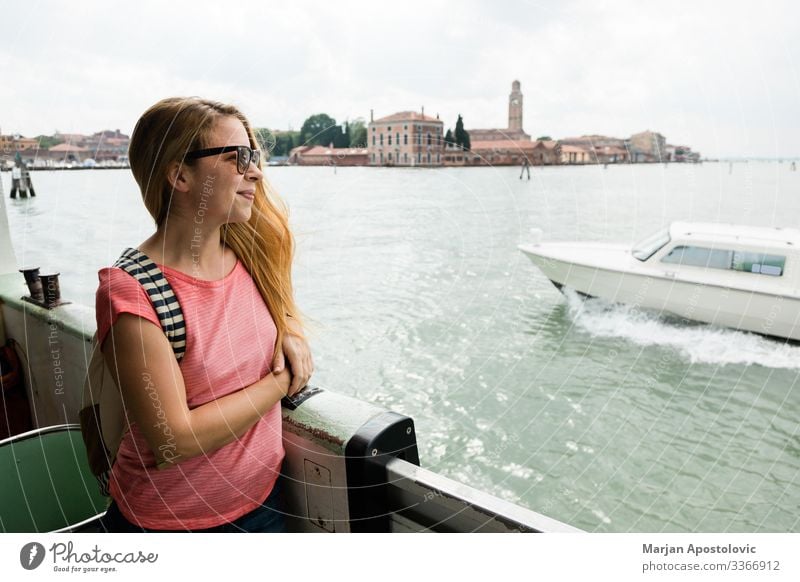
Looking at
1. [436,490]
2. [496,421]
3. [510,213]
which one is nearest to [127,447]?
[436,490]

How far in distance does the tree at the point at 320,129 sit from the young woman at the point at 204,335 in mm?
141

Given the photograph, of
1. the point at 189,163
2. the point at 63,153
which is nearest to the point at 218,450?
the point at 189,163

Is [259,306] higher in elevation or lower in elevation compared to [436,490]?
higher

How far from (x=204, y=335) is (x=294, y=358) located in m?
0.14

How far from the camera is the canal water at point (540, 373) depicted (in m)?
2.28

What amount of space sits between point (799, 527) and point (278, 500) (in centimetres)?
350

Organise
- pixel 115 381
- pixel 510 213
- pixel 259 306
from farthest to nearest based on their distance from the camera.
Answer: pixel 510 213 → pixel 259 306 → pixel 115 381

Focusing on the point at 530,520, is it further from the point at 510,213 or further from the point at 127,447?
the point at 510,213

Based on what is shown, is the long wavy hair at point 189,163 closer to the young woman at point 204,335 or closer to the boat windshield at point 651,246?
the young woman at point 204,335

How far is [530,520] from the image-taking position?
71 cm

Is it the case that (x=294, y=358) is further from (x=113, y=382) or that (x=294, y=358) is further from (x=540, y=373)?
(x=540, y=373)

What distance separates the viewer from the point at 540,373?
5.79 m

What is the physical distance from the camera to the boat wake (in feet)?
18.2

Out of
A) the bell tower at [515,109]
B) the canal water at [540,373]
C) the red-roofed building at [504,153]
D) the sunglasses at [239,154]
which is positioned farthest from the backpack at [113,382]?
the bell tower at [515,109]
